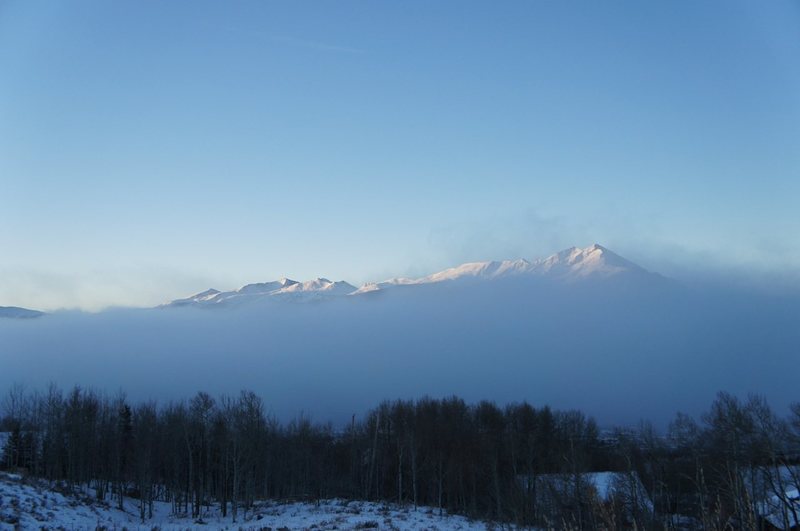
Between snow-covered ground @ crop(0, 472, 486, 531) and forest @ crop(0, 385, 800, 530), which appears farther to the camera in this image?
forest @ crop(0, 385, 800, 530)

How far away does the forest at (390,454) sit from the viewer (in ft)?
146

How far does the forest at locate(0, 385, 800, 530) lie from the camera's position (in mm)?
44625

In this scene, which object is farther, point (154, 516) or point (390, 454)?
point (390, 454)

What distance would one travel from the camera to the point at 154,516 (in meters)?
50.3

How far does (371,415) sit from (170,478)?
29726 millimetres

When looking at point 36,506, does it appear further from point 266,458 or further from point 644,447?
point 644,447

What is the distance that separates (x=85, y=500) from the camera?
134 ft

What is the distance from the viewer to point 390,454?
74188 mm

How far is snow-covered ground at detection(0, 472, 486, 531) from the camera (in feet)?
91.3

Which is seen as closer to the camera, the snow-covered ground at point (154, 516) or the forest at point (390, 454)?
the snow-covered ground at point (154, 516)

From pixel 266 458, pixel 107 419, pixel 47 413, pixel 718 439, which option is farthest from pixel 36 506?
pixel 718 439

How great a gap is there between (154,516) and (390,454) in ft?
104

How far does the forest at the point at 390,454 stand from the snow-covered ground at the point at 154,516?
298 centimetres

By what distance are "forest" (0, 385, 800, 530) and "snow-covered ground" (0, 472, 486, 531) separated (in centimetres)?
298
